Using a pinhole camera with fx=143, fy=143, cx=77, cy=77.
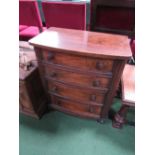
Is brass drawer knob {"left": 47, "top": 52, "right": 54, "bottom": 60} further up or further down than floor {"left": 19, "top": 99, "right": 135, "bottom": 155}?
further up

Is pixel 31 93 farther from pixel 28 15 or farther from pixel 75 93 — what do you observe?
pixel 28 15

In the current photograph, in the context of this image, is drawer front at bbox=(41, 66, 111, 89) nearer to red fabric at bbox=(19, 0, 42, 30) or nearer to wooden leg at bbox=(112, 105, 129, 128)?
wooden leg at bbox=(112, 105, 129, 128)

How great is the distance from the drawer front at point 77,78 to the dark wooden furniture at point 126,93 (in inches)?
6.7

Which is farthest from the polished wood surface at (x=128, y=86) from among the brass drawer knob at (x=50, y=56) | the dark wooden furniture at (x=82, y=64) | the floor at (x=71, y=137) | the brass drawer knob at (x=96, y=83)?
the brass drawer knob at (x=50, y=56)

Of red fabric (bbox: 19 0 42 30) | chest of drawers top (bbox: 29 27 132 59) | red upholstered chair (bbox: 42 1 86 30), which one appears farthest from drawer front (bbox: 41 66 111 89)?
red fabric (bbox: 19 0 42 30)

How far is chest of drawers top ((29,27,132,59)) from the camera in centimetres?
90

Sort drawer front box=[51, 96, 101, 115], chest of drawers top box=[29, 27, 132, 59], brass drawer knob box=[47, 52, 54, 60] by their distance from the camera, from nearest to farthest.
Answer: chest of drawers top box=[29, 27, 132, 59], brass drawer knob box=[47, 52, 54, 60], drawer front box=[51, 96, 101, 115]

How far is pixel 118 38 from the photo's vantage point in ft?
3.48

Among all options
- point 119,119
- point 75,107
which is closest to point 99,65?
point 75,107

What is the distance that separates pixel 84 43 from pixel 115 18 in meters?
0.57

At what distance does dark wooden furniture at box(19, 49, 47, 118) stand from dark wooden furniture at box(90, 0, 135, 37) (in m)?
0.71
